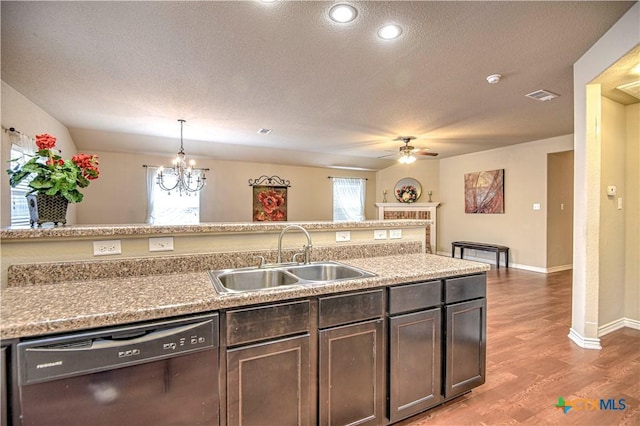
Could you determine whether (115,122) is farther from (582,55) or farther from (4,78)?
(582,55)

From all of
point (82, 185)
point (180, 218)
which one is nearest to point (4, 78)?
point (82, 185)

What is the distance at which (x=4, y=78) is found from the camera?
9.16ft

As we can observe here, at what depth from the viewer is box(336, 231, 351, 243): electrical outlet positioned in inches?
88.1

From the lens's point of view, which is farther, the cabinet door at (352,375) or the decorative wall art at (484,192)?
the decorative wall art at (484,192)

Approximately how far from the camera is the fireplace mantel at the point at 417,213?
740cm

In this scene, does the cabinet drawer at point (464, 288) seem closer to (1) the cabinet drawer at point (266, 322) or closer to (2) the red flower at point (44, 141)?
(1) the cabinet drawer at point (266, 322)

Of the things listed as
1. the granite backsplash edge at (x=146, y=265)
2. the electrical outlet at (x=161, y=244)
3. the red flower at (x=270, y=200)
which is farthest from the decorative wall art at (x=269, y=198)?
the electrical outlet at (x=161, y=244)

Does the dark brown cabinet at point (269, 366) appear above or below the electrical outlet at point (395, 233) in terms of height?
below

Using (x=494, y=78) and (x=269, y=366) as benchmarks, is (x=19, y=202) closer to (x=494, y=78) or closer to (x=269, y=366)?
(x=269, y=366)

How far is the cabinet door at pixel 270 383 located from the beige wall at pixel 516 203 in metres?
5.73

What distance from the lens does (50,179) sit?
4.91ft

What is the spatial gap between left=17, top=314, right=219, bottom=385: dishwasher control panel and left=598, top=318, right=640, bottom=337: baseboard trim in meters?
3.55

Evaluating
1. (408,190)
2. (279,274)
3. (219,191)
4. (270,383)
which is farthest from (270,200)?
(270,383)

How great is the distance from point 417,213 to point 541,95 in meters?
4.44
